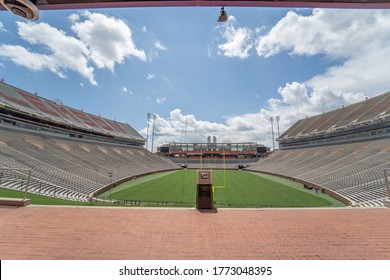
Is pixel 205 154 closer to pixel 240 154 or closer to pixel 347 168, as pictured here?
pixel 240 154

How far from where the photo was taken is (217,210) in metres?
5.93

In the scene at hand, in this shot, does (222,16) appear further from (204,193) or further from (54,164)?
(54,164)

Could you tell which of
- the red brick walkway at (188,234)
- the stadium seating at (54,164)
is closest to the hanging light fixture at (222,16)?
the red brick walkway at (188,234)

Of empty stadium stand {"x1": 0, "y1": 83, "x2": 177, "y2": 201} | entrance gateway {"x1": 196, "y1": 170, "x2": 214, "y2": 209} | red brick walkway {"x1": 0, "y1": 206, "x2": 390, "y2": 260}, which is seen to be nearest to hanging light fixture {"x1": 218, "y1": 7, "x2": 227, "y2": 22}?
entrance gateway {"x1": 196, "y1": 170, "x2": 214, "y2": 209}

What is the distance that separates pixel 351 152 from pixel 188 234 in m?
41.8

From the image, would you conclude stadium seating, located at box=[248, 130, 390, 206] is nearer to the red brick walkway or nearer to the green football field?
the green football field

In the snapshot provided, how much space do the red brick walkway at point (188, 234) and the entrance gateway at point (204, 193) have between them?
0.53 metres

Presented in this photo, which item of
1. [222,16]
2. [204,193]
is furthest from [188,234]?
[222,16]

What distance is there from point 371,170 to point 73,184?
35.9 meters

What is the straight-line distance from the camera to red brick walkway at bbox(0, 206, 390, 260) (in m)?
3.28

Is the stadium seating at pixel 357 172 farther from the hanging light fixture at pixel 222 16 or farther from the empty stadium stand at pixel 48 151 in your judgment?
the empty stadium stand at pixel 48 151

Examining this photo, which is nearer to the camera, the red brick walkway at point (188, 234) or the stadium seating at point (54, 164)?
the red brick walkway at point (188, 234)

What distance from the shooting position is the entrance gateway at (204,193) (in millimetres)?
6129
